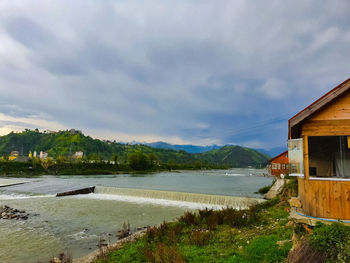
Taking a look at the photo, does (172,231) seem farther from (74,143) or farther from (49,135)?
(49,135)

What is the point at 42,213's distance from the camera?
58.7 ft

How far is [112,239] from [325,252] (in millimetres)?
9673

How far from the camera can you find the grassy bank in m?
5.07

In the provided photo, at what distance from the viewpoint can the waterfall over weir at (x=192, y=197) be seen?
19844 mm

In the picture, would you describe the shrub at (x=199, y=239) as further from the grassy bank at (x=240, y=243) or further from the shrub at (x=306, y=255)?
the shrub at (x=306, y=255)

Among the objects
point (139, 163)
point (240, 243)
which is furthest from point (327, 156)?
point (139, 163)

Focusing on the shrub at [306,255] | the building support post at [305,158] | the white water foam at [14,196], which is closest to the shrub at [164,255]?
the shrub at [306,255]

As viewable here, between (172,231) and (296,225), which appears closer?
(296,225)

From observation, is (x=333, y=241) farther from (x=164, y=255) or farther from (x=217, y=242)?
(x=164, y=255)

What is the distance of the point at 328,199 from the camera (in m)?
6.34

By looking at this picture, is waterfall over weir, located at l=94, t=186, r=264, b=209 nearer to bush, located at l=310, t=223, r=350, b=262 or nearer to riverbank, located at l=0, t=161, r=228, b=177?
bush, located at l=310, t=223, r=350, b=262

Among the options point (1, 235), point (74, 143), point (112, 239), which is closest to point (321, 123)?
point (112, 239)

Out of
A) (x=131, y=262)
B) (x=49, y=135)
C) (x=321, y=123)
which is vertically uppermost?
(x=49, y=135)

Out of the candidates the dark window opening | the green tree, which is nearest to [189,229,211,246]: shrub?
the dark window opening
